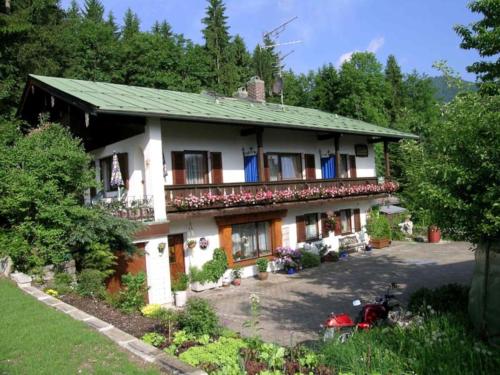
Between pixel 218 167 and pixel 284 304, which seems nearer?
pixel 284 304

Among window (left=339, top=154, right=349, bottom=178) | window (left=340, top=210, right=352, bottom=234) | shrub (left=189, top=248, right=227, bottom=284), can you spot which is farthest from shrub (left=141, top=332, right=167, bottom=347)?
window (left=339, top=154, right=349, bottom=178)

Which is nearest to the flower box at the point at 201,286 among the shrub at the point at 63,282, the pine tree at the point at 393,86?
the shrub at the point at 63,282

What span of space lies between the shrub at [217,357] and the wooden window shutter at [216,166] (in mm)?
11480

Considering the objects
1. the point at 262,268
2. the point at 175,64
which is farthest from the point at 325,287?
the point at 175,64

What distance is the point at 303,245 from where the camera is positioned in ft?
67.2

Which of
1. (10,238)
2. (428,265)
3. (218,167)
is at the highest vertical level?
(218,167)

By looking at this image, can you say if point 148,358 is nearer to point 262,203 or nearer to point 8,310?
point 8,310

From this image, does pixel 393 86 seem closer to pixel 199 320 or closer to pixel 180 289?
pixel 180 289

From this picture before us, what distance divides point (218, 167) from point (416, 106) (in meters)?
45.7

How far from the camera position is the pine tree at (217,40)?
151 ft

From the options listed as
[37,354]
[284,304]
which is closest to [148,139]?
[284,304]

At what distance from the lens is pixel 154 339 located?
6.47 meters

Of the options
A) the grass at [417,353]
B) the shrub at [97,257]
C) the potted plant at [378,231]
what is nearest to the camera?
the grass at [417,353]

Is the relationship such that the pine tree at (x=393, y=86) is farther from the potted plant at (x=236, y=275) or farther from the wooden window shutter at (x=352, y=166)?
the potted plant at (x=236, y=275)
